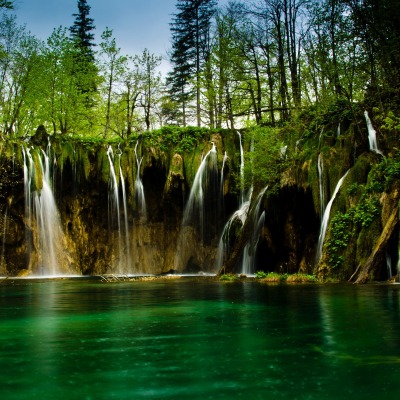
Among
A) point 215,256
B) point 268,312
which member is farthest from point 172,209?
point 268,312

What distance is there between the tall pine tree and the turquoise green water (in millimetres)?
36315

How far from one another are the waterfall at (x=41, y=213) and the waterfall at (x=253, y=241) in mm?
11210

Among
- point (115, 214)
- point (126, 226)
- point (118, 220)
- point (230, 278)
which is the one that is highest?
point (115, 214)

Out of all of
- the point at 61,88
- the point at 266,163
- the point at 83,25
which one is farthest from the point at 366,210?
the point at 83,25

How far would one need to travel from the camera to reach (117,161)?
99.5 ft

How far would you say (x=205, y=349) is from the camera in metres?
6.69

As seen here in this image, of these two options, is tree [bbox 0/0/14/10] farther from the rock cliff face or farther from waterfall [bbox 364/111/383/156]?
waterfall [bbox 364/111/383/156]

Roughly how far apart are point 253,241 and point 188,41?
30.1 m

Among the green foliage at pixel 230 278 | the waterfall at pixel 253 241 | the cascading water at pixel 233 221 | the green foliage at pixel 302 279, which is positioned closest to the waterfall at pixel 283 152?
the cascading water at pixel 233 221

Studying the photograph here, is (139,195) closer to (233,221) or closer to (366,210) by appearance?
(233,221)

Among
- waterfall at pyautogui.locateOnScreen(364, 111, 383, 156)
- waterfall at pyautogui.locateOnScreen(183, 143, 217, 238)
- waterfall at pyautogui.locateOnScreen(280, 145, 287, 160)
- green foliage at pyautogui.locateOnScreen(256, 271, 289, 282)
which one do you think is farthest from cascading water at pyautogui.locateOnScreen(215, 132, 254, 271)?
waterfall at pyautogui.locateOnScreen(364, 111, 383, 156)

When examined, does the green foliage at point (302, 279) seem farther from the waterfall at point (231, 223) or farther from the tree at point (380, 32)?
the tree at point (380, 32)

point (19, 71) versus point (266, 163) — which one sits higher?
point (19, 71)

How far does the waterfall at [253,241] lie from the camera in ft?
74.5
